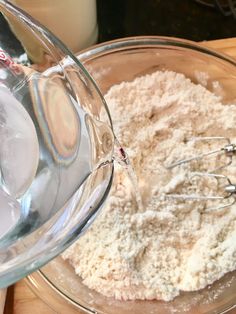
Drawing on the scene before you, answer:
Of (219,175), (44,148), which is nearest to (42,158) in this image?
(44,148)

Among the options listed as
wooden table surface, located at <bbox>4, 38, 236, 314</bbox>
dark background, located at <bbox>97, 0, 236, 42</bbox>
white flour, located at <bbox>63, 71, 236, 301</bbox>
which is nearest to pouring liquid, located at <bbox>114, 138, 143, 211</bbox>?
white flour, located at <bbox>63, 71, 236, 301</bbox>

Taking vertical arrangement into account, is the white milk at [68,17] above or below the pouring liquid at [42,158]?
above

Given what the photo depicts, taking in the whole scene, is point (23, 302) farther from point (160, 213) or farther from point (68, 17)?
point (68, 17)

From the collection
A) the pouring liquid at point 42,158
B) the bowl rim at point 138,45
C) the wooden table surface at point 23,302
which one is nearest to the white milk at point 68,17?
the bowl rim at point 138,45

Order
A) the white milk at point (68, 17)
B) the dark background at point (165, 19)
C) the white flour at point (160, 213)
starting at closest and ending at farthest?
the white flour at point (160, 213)
the white milk at point (68, 17)
the dark background at point (165, 19)

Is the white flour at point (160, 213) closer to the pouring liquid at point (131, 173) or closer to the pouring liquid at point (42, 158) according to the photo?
the pouring liquid at point (131, 173)

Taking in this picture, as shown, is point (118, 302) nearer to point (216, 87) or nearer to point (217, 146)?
point (217, 146)
